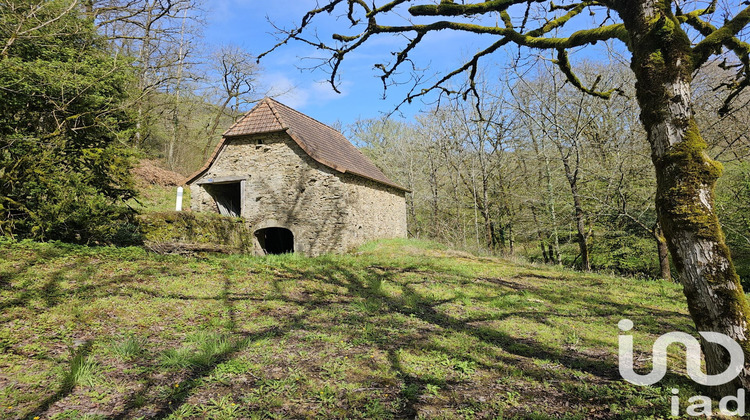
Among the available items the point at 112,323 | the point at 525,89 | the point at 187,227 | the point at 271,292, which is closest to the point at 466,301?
the point at 271,292

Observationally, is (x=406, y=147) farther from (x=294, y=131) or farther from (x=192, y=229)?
(x=192, y=229)

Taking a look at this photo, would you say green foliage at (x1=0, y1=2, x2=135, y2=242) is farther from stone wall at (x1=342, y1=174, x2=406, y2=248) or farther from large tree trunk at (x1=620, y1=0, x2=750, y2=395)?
large tree trunk at (x1=620, y1=0, x2=750, y2=395)

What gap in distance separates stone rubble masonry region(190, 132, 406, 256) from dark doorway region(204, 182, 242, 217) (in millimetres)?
288

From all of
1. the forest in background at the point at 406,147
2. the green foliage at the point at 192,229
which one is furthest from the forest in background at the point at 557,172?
the green foliage at the point at 192,229

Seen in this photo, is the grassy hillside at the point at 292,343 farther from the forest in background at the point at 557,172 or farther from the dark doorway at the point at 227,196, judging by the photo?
the dark doorway at the point at 227,196

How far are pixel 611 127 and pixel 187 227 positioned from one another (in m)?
17.3

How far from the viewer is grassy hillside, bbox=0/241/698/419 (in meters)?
2.88

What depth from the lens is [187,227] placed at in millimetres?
10039

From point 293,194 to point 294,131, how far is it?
2.53 metres

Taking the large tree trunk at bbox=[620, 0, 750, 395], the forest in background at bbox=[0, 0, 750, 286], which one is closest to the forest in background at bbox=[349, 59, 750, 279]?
the forest in background at bbox=[0, 0, 750, 286]

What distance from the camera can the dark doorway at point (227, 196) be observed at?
46.2 ft

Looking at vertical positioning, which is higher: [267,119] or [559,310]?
[267,119]

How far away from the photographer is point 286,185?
13.0 m

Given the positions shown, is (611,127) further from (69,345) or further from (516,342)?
(69,345)
